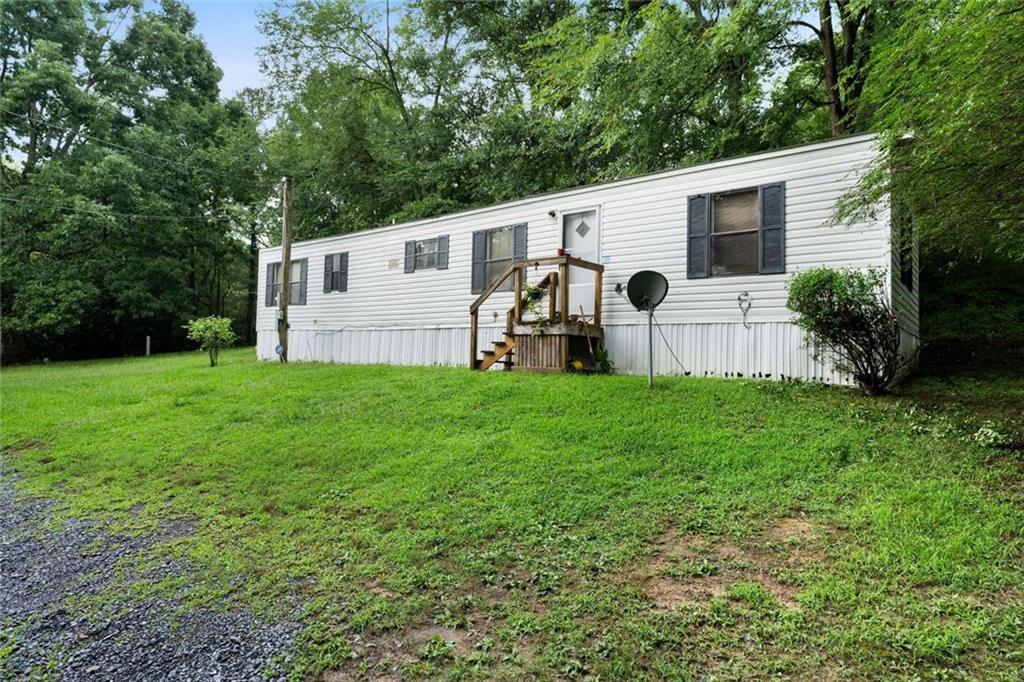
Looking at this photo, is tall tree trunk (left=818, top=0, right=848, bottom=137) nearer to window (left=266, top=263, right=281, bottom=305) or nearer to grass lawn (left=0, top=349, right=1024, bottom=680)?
grass lawn (left=0, top=349, right=1024, bottom=680)

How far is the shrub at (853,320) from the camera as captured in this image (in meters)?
5.70

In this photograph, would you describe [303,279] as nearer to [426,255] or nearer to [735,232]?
[426,255]

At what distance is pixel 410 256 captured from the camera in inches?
458

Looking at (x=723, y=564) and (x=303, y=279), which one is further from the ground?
(x=303, y=279)

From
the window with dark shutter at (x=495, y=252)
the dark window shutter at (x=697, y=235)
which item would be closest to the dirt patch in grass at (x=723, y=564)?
the dark window shutter at (x=697, y=235)

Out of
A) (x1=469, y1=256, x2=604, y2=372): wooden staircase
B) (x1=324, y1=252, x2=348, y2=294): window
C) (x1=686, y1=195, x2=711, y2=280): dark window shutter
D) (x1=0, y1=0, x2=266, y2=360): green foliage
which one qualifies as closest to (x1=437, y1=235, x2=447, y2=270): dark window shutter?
(x1=469, y1=256, x2=604, y2=372): wooden staircase

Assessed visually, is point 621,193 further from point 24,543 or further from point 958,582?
point 24,543

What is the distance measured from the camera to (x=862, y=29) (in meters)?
10.6

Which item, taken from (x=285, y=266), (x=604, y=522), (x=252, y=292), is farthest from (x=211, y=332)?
(x=252, y=292)

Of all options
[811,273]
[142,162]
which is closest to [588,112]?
[811,273]

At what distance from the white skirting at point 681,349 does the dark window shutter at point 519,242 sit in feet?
4.49

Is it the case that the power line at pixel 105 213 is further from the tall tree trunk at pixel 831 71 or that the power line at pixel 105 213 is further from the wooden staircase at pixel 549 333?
the tall tree trunk at pixel 831 71

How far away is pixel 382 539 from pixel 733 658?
2.09m

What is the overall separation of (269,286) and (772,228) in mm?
12049
